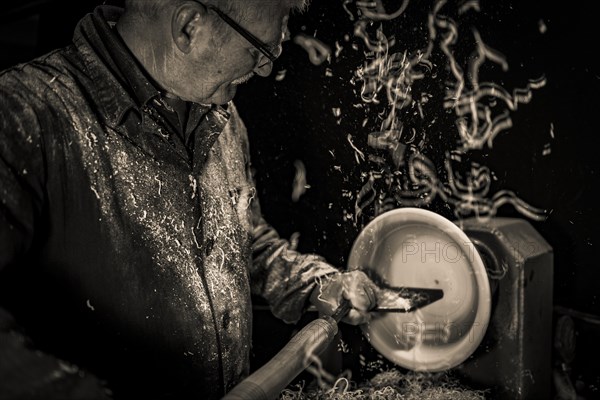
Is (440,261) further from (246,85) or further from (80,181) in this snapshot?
(246,85)

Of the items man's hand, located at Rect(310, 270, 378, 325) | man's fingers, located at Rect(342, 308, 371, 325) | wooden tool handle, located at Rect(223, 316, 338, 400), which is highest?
wooden tool handle, located at Rect(223, 316, 338, 400)

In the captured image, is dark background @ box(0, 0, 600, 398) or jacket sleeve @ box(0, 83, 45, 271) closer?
jacket sleeve @ box(0, 83, 45, 271)

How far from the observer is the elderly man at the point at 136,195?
1368 mm

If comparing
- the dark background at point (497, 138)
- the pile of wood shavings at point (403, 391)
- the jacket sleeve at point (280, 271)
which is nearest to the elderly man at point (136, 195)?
the jacket sleeve at point (280, 271)

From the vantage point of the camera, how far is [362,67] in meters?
2.51

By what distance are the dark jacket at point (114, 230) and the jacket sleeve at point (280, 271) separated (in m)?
0.27

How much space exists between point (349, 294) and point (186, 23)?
3.12 ft

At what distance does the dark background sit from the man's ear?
1097 mm

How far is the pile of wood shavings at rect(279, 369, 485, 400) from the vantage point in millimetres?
2018

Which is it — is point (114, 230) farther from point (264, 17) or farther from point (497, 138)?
point (497, 138)

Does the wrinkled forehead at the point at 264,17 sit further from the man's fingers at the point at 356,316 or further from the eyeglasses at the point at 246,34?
the man's fingers at the point at 356,316

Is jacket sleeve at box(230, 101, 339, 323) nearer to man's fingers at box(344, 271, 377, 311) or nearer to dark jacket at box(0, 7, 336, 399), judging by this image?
man's fingers at box(344, 271, 377, 311)

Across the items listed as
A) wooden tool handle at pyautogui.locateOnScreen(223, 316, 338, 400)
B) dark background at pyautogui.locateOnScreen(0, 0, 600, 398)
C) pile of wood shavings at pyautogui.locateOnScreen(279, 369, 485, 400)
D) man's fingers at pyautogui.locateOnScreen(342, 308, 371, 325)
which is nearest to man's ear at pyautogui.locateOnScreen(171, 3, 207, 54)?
wooden tool handle at pyautogui.locateOnScreen(223, 316, 338, 400)

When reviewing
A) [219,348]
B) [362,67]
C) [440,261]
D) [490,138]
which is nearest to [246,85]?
[362,67]
